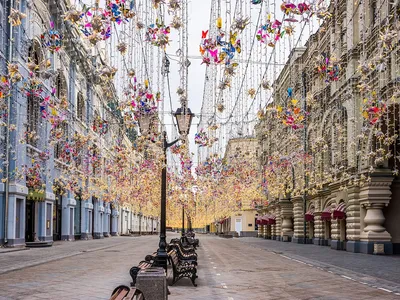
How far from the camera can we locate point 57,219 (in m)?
50.2

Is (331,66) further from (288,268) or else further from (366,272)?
(288,268)

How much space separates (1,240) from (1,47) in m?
10.8

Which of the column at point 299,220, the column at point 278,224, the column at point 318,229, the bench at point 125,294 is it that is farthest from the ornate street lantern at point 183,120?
the column at point 278,224

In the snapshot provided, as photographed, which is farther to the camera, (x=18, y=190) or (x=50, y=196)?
(x=50, y=196)

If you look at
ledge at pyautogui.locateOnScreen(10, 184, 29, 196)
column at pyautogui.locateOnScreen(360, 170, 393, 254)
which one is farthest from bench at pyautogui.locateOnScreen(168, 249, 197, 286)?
ledge at pyautogui.locateOnScreen(10, 184, 29, 196)

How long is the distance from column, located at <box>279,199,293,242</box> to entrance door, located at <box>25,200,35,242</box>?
25.4 meters

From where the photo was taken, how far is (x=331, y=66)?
37.2ft

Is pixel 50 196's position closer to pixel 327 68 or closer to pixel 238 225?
pixel 327 68

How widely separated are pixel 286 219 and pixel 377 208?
27.0 m

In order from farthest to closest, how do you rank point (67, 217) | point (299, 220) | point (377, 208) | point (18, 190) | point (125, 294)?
1. point (299, 220)
2. point (67, 217)
3. point (18, 190)
4. point (377, 208)
5. point (125, 294)

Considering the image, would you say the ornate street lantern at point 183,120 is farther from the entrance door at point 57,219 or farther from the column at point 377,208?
the entrance door at point 57,219

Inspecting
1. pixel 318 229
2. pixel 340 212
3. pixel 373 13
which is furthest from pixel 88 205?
pixel 373 13

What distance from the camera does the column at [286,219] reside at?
5788 centimetres

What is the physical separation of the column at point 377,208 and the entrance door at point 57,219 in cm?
2615
